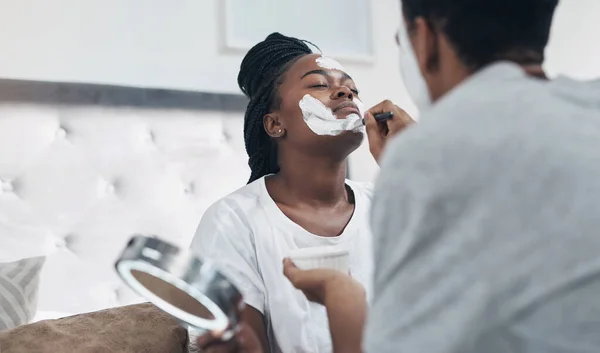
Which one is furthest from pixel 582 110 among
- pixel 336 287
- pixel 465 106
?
pixel 336 287


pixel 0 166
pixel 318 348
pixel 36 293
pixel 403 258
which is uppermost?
pixel 403 258

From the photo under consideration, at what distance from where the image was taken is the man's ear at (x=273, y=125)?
1421 millimetres

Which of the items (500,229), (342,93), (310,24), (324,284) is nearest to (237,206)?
(342,93)

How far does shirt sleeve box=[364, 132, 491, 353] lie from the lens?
21.5 inches

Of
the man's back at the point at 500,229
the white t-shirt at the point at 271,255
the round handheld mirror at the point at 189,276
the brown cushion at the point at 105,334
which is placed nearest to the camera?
the man's back at the point at 500,229

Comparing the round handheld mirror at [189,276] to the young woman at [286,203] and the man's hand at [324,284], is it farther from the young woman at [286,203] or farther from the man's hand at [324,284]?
the young woman at [286,203]

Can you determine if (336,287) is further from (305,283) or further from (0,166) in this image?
(0,166)

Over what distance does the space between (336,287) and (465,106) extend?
1.09ft

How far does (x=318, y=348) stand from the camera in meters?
1.22

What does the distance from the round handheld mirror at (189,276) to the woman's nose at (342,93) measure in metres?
0.68

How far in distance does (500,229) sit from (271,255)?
0.76 metres

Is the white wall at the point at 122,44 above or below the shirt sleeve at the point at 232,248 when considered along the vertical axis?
above

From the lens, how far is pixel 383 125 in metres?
1.23

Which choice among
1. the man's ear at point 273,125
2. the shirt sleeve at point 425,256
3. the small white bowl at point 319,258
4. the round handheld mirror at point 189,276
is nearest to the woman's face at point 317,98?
the man's ear at point 273,125
